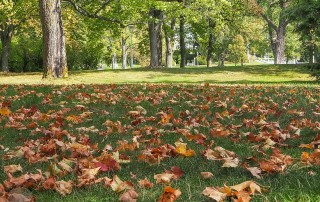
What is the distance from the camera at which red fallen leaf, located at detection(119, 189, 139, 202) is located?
2162 mm

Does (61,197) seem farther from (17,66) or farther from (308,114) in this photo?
(17,66)

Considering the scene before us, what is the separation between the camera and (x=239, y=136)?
4.11 metres

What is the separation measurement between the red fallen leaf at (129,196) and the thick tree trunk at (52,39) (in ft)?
40.3

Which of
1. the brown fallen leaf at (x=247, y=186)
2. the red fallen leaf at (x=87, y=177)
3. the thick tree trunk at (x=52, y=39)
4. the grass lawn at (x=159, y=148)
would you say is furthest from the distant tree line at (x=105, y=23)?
the brown fallen leaf at (x=247, y=186)

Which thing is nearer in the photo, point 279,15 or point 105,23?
point 105,23

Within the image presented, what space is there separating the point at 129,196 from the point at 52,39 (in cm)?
1237

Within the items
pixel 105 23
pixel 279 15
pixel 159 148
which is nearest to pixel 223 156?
pixel 159 148

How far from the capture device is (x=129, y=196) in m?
2.19

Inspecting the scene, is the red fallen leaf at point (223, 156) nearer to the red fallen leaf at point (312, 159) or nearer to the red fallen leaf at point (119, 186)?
the red fallen leaf at point (312, 159)

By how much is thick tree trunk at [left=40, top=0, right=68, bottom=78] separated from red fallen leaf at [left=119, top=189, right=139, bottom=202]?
12.3 metres

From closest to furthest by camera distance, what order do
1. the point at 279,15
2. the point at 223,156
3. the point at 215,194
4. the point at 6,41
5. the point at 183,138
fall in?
1. the point at 215,194
2. the point at 223,156
3. the point at 183,138
4. the point at 279,15
5. the point at 6,41

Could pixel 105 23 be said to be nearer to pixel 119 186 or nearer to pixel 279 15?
pixel 279 15

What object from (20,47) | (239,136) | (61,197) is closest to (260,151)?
(239,136)

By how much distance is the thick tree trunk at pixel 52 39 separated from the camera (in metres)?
13.4
